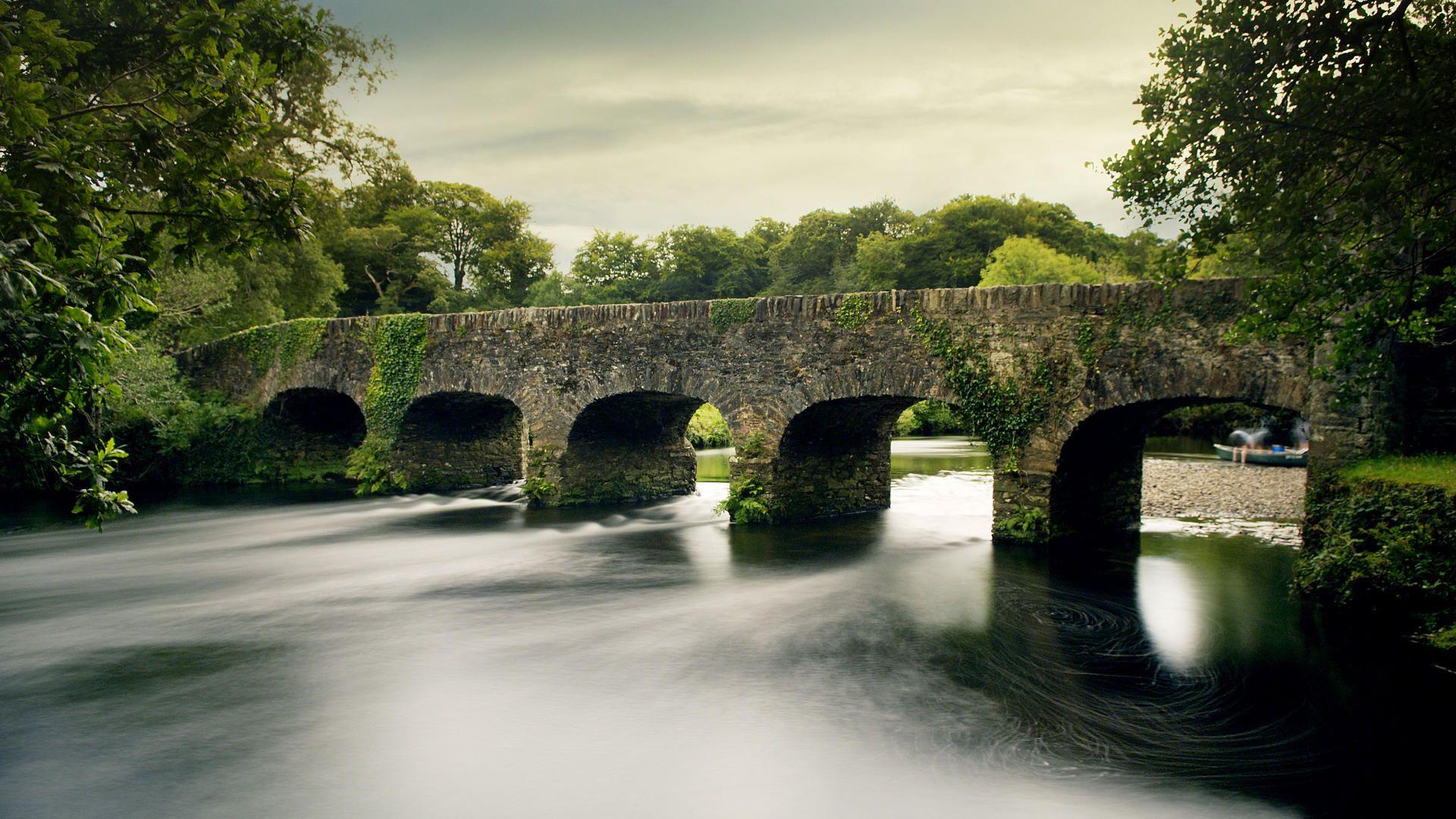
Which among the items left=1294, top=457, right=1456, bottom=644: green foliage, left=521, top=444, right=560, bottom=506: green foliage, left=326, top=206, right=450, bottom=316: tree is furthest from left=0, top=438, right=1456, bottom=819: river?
left=326, top=206, right=450, bottom=316: tree

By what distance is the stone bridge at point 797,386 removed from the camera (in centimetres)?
1058

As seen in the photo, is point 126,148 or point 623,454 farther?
point 623,454

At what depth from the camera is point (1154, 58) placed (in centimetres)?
791

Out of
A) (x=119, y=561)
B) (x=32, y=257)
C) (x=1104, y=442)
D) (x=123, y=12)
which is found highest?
(x=123, y=12)

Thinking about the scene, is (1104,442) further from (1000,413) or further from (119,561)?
(119,561)

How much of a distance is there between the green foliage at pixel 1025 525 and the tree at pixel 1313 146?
14.2 ft

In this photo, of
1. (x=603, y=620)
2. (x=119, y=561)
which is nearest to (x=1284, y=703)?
(x=603, y=620)

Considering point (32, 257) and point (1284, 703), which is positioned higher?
point (32, 257)

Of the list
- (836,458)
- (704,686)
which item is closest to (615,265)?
(836,458)

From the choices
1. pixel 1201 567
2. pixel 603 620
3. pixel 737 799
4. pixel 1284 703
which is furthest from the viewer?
pixel 1201 567

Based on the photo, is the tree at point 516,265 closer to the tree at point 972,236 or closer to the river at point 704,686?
the tree at point 972,236

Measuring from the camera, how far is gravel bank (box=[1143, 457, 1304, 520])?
54.4 feet

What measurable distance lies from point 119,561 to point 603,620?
8010mm

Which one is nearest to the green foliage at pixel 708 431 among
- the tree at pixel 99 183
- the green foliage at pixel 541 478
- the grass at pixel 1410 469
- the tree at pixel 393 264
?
the green foliage at pixel 541 478
